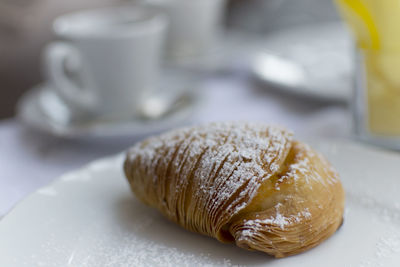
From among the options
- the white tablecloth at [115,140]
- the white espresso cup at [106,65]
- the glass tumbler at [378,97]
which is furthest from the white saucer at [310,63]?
the white espresso cup at [106,65]

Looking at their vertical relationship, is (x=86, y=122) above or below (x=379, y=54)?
below

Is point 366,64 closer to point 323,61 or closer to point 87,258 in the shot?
point 323,61

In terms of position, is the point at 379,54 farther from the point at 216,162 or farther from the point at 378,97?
the point at 216,162

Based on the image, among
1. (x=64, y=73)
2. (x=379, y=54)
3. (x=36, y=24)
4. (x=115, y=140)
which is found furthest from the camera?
(x=36, y=24)

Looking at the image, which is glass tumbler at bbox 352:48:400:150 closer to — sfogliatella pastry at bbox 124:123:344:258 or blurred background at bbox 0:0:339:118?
sfogliatella pastry at bbox 124:123:344:258

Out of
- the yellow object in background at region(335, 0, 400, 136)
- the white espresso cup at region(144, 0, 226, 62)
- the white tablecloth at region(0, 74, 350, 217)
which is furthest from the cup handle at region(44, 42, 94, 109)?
the yellow object in background at region(335, 0, 400, 136)

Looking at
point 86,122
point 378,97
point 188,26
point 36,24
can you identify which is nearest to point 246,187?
point 378,97

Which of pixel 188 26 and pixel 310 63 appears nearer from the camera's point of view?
pixel 310 63
